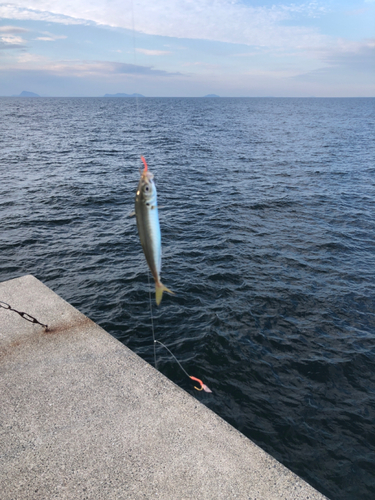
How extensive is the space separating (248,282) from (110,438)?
26.6ft

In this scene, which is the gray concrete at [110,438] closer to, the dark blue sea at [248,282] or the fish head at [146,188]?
the dark blue sea at [248,282]

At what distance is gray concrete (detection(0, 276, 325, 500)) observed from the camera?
13.4 ft

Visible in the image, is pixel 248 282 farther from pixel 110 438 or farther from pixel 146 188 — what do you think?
pixel 146 188

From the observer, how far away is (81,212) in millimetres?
19328

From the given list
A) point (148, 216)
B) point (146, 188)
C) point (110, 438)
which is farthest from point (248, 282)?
point (146, 188)

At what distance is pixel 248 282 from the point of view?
11.9 m

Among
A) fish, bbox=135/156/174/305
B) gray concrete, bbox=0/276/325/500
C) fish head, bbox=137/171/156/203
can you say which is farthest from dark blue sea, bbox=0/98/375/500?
fish head, bbox=137/171/156/203

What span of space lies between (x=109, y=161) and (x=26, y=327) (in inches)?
1137

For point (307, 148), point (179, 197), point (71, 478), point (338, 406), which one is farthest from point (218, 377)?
point (307, 148)

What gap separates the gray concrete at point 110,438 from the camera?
13.4ft

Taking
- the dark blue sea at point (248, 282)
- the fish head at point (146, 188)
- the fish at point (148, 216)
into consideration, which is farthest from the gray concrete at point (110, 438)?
the fish head at point (146, 188)

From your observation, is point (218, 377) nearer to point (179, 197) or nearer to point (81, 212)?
point (81, 212)

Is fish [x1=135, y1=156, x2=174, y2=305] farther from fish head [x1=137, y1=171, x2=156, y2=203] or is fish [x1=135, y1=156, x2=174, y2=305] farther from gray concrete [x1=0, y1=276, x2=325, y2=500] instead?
gray concrete [x1=0, y1=276, x2=325, y2=500]

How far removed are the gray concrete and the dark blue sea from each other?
2223mm
